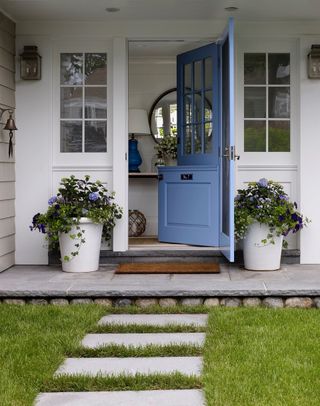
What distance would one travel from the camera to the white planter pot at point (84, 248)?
5.61m

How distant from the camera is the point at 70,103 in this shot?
618cm

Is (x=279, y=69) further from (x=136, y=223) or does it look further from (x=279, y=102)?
(x=136, y=223)

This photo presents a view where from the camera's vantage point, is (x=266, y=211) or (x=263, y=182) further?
(x=263, y=182)

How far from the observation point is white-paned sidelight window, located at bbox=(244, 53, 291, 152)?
617 centimetres

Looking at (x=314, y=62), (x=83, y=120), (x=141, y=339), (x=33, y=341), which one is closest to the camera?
(x=33, y=341)

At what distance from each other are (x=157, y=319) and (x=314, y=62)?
288 centimetres

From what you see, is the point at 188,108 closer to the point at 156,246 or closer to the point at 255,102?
the point at 255,102

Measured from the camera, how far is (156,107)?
8094 millimetres

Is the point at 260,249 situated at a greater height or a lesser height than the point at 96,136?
lesser

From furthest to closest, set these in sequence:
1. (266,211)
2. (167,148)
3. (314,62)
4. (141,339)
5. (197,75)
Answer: (167,148) → (197,75) → (314,62) → (266,211) → (141,339)

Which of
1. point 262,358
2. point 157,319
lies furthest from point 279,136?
point 262,358

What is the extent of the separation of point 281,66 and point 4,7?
247 cm

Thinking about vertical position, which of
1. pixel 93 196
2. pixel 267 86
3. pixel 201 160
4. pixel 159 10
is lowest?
pixel 93 196

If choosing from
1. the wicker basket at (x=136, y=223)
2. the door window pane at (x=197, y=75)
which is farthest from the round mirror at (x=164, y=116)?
the door window pane at (x=197, y=75)
